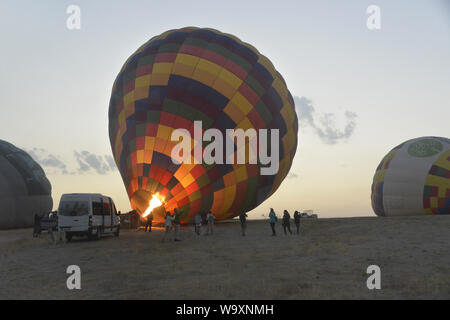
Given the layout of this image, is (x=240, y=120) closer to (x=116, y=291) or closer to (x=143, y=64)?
(x=143, y=64)

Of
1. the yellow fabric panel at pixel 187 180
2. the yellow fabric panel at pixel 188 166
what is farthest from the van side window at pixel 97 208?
the yellow fabric panel at pixel 188 166

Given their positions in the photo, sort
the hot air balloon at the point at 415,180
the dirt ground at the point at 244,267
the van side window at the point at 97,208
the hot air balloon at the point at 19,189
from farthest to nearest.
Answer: the hot air balloon at the point at 19,189
the hot air balloon at the point at 415,180
the van side window at the point at 97,208
the dirt ground at the point at 244,267

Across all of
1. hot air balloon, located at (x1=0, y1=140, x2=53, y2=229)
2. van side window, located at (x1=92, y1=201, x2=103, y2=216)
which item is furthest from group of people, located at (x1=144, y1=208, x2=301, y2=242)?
hot air balloon, located at (x1=0, y1=140, x2=53, y2=229)

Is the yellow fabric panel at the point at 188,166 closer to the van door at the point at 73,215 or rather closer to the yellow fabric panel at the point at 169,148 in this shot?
the yellow fabric panel at the point at 169,148

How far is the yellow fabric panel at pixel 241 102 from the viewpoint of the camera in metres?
18.4

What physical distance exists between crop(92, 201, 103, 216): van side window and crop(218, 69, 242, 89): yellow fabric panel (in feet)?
25.4

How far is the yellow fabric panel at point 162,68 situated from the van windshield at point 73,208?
6.56m

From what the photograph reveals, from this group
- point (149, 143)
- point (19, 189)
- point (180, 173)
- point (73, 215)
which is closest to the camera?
point (180, 173)

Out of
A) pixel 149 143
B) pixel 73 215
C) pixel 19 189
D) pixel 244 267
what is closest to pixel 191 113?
pixel 149 143

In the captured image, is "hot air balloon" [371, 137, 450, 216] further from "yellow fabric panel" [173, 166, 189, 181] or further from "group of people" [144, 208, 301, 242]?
"yellow fabric panel" [173, 166, 189, 181]

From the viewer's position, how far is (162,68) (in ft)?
60.9

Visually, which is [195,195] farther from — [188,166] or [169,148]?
[169,148]

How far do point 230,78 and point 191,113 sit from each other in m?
2.70

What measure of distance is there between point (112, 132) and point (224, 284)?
1410 cm
